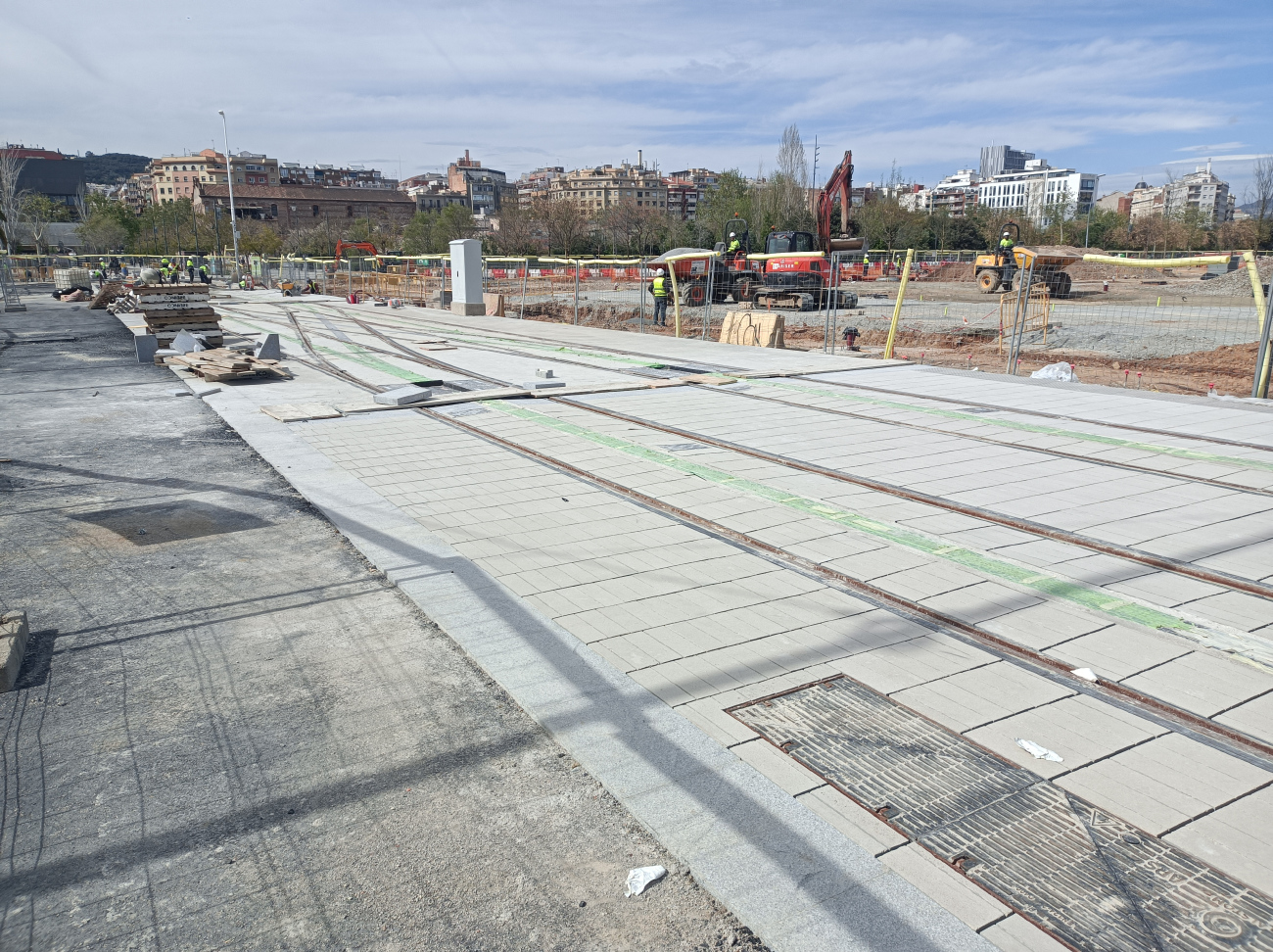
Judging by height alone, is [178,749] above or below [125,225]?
below

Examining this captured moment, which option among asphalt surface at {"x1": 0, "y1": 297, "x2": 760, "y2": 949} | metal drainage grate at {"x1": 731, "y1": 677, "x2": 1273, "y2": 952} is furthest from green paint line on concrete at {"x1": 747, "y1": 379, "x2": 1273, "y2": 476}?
asphalt surface at {"x1": 0, "y1": 297, "x2": 760, "y2": 949}

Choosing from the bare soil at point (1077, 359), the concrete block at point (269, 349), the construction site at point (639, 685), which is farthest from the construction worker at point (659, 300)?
the construction site at point (639, 685)

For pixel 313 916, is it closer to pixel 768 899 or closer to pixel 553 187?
pixel 768 899

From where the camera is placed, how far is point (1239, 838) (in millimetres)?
2973

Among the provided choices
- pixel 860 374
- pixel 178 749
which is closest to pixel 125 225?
pixel 860 374

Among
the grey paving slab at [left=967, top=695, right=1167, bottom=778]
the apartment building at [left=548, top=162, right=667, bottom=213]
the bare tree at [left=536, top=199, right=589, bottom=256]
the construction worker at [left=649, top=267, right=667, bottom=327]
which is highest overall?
the apartment building at [left=548, top=162, right=667, bottom=213]

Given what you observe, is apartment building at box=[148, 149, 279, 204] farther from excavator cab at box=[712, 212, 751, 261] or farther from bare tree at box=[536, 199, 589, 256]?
excavator cab at box=[712, 212, 751, 261]

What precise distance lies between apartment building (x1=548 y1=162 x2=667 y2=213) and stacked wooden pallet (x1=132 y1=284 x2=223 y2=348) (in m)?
173

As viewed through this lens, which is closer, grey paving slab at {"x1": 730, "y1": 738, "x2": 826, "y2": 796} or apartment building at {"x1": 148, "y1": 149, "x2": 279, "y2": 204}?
grey paving slab at {"x1": 730, "y1": 738, "x2": 826, "y2": 796}

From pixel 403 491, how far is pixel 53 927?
499cm

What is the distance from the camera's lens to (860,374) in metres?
15.1

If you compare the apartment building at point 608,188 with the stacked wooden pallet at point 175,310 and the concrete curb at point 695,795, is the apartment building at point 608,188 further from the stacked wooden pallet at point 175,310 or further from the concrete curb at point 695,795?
the concrete curb at point 695,795

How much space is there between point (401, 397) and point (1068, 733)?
32.1ft

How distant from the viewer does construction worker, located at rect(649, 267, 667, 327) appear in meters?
24.7
